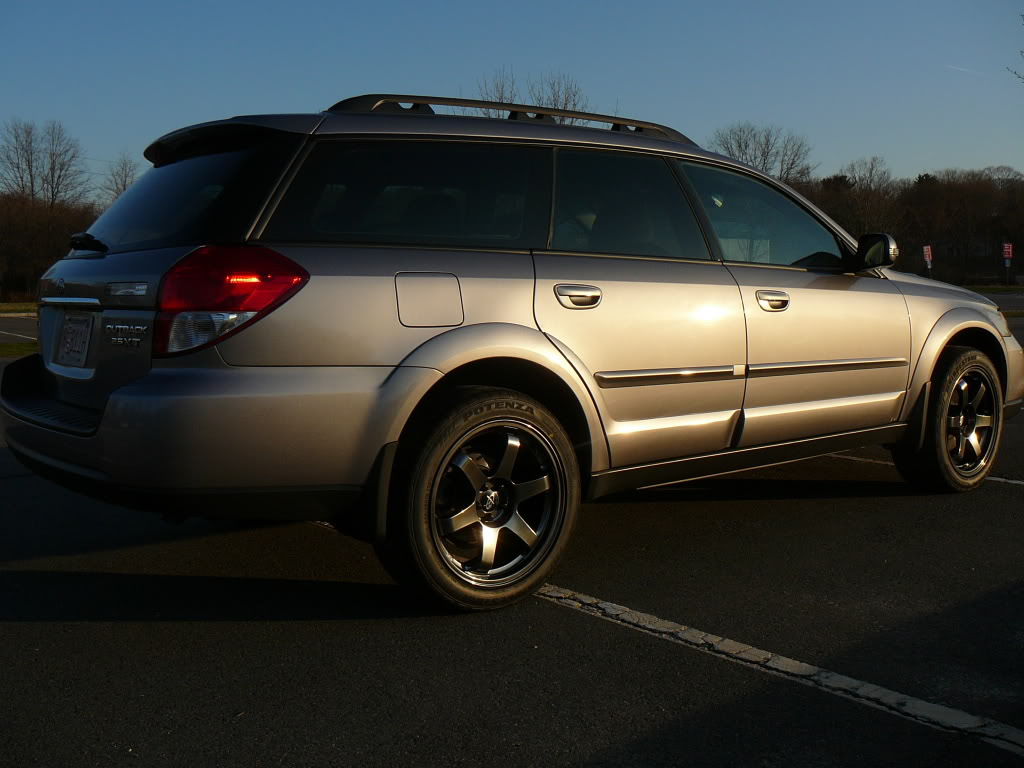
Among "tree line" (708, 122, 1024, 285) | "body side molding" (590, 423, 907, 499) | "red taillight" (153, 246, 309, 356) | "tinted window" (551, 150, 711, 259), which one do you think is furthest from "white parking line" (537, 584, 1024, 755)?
"tree line" (708, 122, 1024, 285)

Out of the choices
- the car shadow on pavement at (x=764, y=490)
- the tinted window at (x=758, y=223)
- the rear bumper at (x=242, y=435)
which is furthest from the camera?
the car shadow on pavement at (x=764, y=490)

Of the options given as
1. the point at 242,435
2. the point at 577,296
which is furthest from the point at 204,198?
the point at 577,296

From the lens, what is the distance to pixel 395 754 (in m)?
2.70

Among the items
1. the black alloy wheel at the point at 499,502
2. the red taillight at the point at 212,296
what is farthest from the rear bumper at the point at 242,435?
the black alloy wheel at the point at 499,502

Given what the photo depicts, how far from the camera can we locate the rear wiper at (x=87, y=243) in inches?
157

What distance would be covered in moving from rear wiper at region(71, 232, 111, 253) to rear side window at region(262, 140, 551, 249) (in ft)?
2.82

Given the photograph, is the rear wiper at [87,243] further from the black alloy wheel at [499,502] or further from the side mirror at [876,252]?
the side mirror at [876,252]

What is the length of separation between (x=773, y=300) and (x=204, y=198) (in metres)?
2.52

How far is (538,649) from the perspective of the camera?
347cm

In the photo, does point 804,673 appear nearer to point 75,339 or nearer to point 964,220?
point 75,339

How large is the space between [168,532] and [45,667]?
176 cm

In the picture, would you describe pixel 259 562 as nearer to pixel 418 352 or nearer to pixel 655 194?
pixel 418 352

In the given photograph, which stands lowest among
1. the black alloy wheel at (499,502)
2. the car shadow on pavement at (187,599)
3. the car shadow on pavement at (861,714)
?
the car shadow on pavement at (187,599)

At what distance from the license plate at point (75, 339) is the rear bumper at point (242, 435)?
0.97ft
